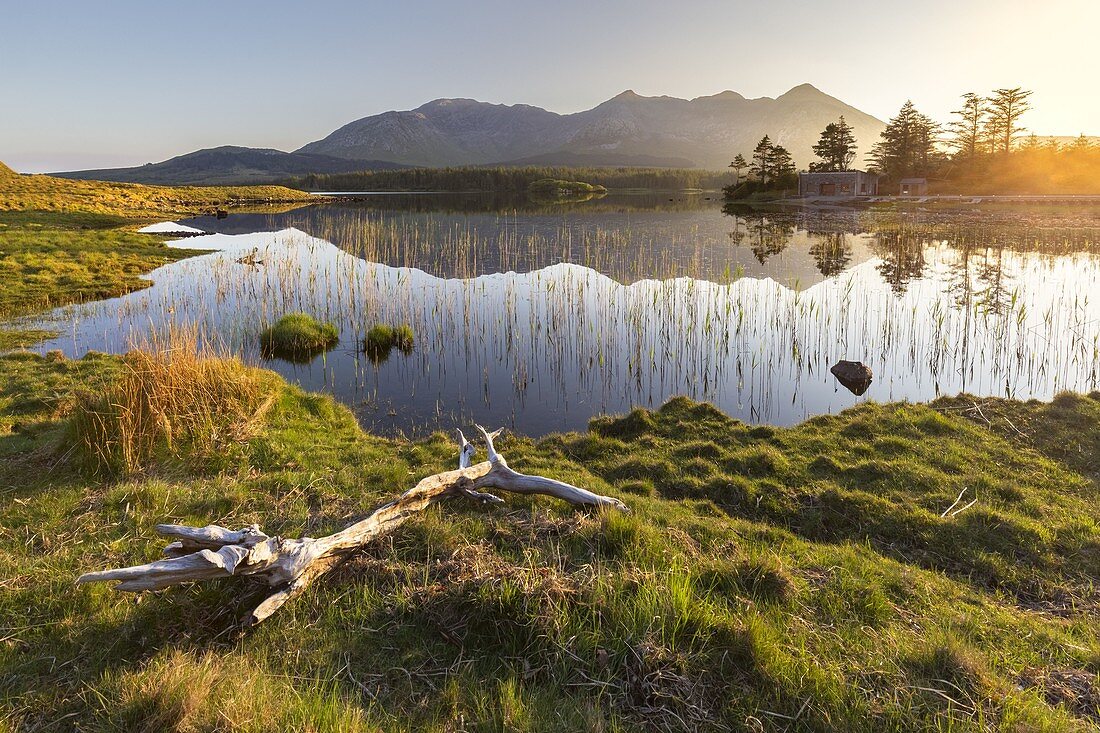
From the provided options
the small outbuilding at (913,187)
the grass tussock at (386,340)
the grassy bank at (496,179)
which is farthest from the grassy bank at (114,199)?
the small outbuilding at (913,187)

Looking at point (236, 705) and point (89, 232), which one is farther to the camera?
point (89, 232)

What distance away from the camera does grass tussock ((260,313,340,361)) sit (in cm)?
1548

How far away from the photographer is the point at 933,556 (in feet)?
19.7

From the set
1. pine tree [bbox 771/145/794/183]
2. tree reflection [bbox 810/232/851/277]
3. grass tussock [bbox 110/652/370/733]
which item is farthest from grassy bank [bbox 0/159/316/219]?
pine tree [bbox 771/145/794/183]

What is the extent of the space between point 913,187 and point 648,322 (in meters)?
70.0

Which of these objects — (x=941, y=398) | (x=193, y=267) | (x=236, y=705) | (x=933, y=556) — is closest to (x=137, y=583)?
(x=236, y=705)

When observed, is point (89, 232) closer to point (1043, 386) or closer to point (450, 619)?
point (450, 619)

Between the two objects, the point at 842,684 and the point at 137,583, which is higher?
the point at 137,583

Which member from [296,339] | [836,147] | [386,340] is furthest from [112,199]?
[836,147]

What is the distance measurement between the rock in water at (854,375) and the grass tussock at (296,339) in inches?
529

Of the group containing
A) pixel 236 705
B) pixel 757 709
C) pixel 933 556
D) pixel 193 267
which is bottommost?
pixel 933 556

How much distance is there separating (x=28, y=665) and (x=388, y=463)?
4454 mm

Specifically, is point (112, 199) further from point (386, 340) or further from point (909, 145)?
point (909, 145)

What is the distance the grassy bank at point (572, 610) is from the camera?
323cm
